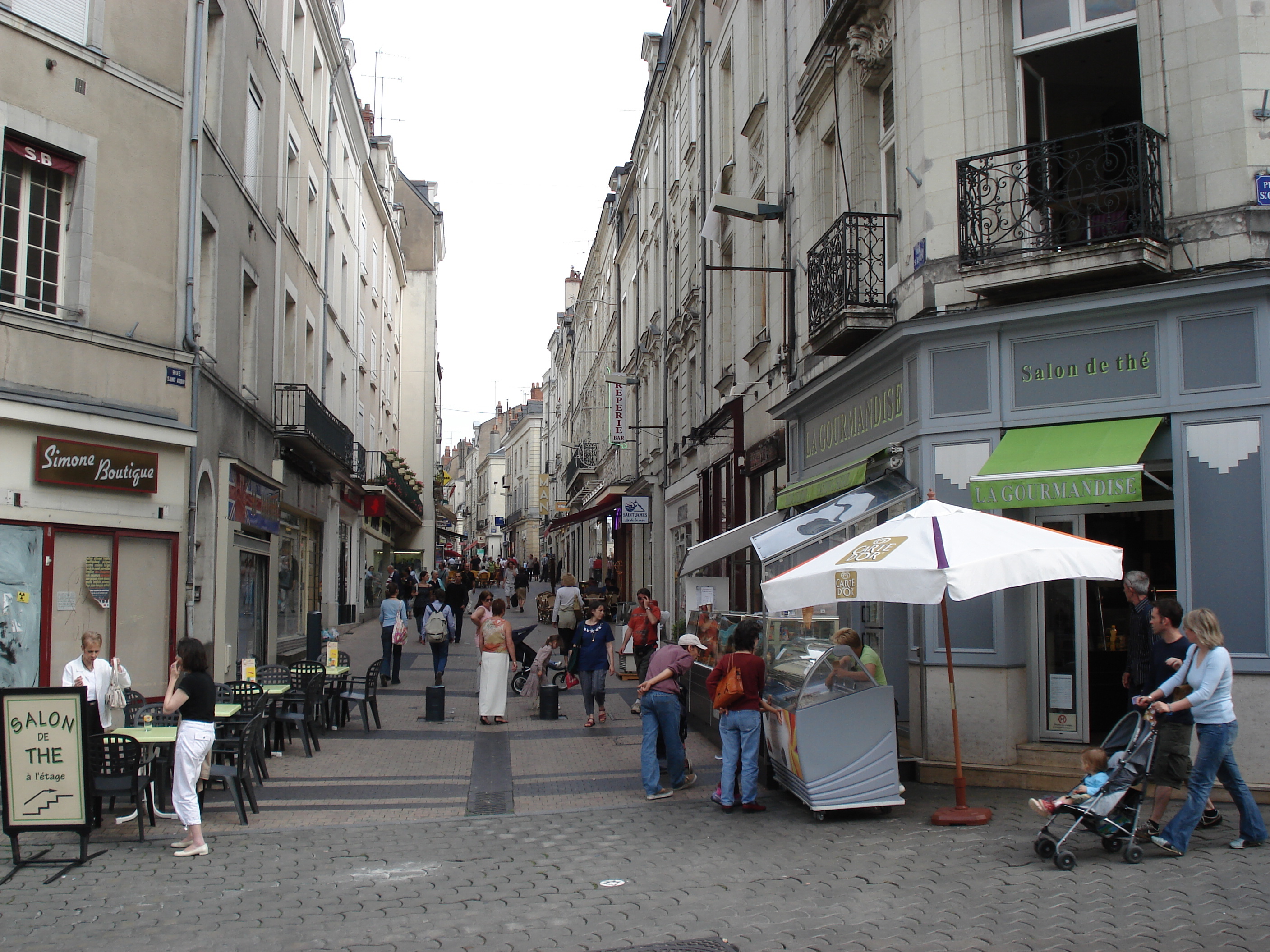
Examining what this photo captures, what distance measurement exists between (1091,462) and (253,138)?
1416 cm

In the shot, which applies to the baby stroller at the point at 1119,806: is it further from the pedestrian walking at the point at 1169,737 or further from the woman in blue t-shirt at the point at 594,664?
the woman in blue t-shirt at the point at 594,664

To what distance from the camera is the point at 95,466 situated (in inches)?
476

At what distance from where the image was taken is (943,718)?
32.2 feet

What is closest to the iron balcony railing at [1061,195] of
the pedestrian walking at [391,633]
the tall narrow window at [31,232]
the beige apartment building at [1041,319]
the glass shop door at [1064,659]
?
the beige apartment building at [1041,319]

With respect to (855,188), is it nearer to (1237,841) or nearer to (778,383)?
(778,383)

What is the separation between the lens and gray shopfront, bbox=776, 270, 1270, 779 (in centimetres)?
870

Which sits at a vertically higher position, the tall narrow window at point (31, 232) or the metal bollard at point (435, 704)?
the tall narrow window at point (31, 232)

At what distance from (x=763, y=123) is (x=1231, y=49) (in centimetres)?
903

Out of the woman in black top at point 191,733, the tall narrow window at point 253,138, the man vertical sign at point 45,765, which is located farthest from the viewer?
the tall narrow window at point 253,138

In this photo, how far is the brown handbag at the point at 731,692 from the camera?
8.65m

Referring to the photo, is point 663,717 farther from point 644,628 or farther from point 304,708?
point 644,628

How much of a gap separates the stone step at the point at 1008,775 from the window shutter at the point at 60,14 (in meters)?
12.0

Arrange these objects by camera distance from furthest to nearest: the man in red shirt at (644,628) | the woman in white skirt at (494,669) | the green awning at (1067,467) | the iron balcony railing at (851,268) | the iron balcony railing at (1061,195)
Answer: the man in red shirt at (644,628) → the woman in white skirt at (494,669) → the iron balcony railing at (851,268) → the iron balcony railing at (1061,195) → the green awning at (1067,467)

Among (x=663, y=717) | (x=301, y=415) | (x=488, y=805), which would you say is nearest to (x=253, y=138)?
(x=301, y=415)
